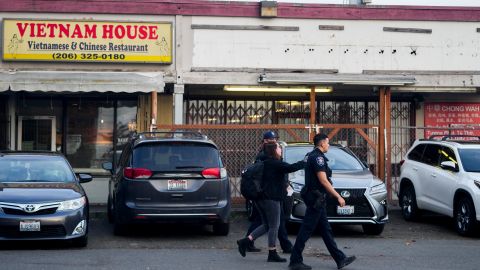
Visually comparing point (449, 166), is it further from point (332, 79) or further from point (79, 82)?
point (79, 82)

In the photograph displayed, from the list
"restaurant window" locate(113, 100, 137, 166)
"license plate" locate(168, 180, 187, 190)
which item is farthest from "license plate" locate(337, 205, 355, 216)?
"restaurant window" locate(113, 100, 137, 166)

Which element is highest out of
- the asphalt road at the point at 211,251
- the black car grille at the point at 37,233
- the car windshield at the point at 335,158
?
the car windshield at the point at 335,158

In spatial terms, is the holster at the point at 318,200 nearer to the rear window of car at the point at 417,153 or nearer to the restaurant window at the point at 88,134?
the rear window of car at the point at 417,153

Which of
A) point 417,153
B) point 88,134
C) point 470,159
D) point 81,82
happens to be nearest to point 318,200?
point 470,159

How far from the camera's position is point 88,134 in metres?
19.4

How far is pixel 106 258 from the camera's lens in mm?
10711

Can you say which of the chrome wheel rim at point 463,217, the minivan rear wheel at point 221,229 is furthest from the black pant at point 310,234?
the chrome wheel rim at point 463,217

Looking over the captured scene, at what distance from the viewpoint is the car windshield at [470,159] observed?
13789 millimetres

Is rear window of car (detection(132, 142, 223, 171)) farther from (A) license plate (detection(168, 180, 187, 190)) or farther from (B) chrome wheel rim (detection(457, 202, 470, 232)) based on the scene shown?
(B) chrome wheel rim (detection(457, 202, 470, 232))

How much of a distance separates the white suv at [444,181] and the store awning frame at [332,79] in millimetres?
2220

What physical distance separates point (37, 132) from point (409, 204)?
9476 millimetres

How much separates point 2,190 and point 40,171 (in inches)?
45.2

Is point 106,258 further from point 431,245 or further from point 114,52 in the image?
point 114,52

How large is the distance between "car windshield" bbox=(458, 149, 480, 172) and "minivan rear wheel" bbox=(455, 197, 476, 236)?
0.62 metres
